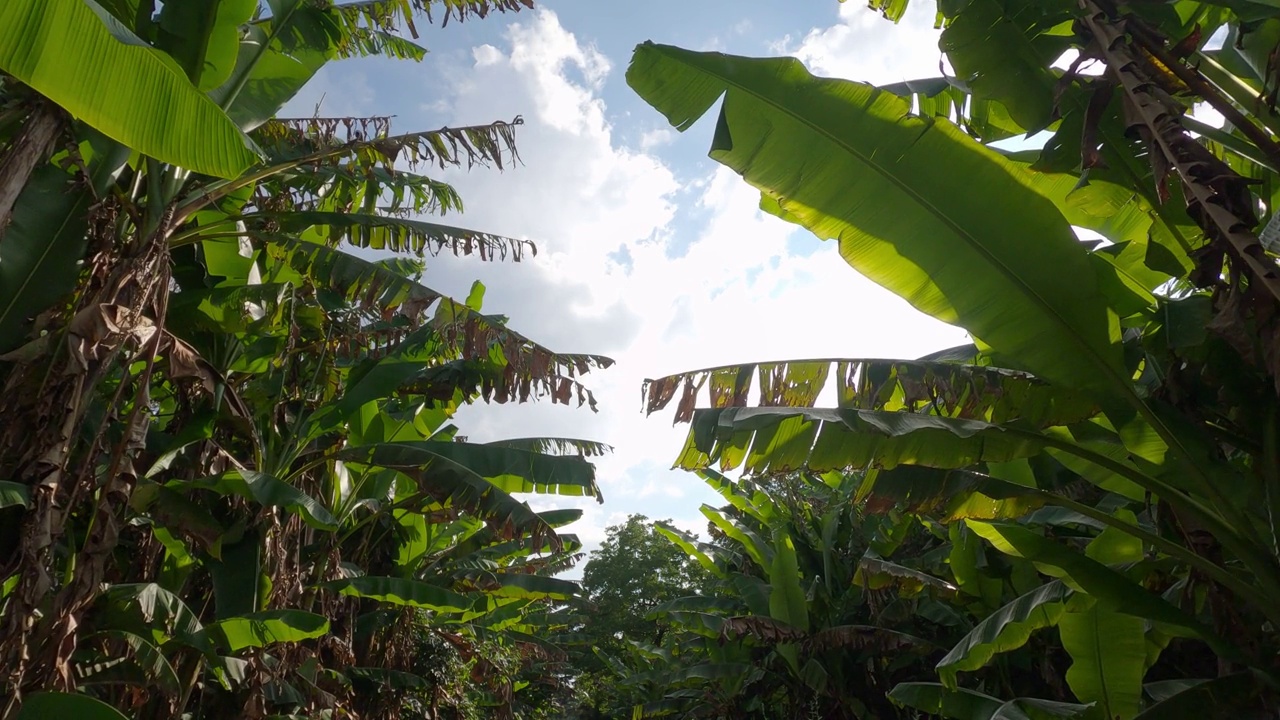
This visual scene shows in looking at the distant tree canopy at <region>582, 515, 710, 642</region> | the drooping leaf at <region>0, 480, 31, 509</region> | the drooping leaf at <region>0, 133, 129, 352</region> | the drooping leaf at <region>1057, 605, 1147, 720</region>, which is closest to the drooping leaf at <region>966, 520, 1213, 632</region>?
the drooping leaf at <region>1057, 605, 1147, 720</region>

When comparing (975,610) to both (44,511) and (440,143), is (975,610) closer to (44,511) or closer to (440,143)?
(440,143)

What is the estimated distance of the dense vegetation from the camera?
9.36 ft

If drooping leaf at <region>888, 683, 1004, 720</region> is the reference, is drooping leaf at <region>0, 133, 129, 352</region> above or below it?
above

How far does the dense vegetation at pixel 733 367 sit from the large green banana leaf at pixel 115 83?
1 centimetres

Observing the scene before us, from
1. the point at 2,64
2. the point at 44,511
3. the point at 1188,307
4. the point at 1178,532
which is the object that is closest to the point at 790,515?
the point at 1178,532

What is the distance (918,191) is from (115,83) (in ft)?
10.2

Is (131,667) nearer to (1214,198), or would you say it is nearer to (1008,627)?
(1008,627)

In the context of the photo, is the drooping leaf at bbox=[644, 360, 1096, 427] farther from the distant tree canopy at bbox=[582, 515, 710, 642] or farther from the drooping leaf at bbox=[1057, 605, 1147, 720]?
the distant tree canopy at bbox=[582, 515, 710, 642]

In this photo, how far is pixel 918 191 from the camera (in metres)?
3.17

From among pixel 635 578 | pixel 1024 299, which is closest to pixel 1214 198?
pixel 1024 299

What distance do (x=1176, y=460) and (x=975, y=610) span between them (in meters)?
4.15

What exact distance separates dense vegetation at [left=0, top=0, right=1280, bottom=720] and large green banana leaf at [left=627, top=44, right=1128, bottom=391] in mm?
13

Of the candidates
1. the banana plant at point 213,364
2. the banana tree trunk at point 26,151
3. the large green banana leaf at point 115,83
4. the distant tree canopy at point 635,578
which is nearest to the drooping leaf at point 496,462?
the banana plant at point 213,364

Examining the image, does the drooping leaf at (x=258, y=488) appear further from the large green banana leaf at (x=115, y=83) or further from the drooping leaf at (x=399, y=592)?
the large green banana leaf at (x=115, y=83)
